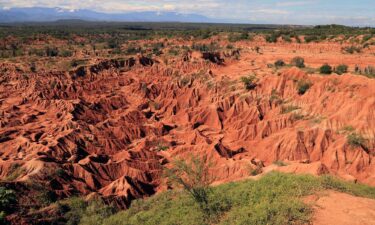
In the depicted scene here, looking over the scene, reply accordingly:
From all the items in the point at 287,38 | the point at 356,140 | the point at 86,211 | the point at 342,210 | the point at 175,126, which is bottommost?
the point at 175,126

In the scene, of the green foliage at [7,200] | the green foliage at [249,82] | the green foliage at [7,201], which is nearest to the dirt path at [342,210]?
the green foliage at [7,201]

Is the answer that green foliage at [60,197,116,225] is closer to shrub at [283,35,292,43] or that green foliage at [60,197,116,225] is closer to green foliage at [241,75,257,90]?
green foliage at [241,75,257,90]

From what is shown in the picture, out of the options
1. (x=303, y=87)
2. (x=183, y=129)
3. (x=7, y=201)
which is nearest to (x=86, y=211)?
(x=7, y=201)

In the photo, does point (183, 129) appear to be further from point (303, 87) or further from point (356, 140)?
point (356, 140)

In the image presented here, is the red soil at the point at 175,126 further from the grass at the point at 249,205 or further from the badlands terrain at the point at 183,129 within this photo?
the grass at the point at 249,205

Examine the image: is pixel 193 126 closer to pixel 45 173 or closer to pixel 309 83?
pixel 309 83

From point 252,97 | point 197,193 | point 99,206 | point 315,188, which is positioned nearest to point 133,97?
point 252,97

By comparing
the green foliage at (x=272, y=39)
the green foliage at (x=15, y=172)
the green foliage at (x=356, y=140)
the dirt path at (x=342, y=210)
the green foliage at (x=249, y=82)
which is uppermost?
the green foliage at (x=272, y=39)

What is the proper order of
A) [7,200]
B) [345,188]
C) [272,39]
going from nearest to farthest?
[345,188] → [7,200] → [272,39]
